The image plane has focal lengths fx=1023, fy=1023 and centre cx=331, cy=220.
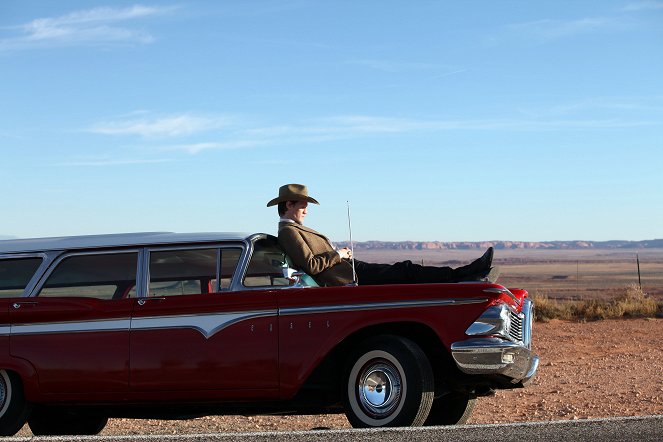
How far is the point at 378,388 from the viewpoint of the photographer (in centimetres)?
756

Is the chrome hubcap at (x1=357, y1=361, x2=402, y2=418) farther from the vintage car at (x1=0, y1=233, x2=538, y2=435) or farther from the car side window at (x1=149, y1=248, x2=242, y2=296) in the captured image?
the car side window at (x1=149, y1=248, x2=242, y2=296)

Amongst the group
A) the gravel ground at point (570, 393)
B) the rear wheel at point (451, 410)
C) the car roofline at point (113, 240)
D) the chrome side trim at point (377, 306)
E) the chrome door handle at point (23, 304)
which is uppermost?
the car roofline at point (113, 240)

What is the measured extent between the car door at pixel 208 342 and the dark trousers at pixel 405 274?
1.20m

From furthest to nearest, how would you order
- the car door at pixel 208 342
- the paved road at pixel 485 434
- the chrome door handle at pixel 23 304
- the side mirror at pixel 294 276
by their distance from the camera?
the chrome door handle at pixel 23 304, the side mirror at pixel 294 276, the car door at pixel 208 342, the paved road at pixel 485 434

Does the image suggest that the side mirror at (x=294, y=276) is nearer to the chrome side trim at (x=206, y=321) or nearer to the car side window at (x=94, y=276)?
the chrome side trim at (x=206, y=321)

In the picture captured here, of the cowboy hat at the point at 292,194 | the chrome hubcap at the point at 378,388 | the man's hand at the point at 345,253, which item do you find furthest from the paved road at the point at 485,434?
the cowboy hat at the point at 292,194

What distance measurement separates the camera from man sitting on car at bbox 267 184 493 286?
8.17 metres

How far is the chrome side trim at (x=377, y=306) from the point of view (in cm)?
742

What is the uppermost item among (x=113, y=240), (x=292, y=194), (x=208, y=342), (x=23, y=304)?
(x=292, y=194)

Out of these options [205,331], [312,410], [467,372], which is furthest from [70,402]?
[467,372]

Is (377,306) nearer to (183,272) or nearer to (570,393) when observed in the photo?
(183,272)

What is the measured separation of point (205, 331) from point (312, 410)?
1043 mm

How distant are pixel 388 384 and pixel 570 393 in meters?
7.82

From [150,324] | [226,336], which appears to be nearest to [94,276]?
[150,324]
